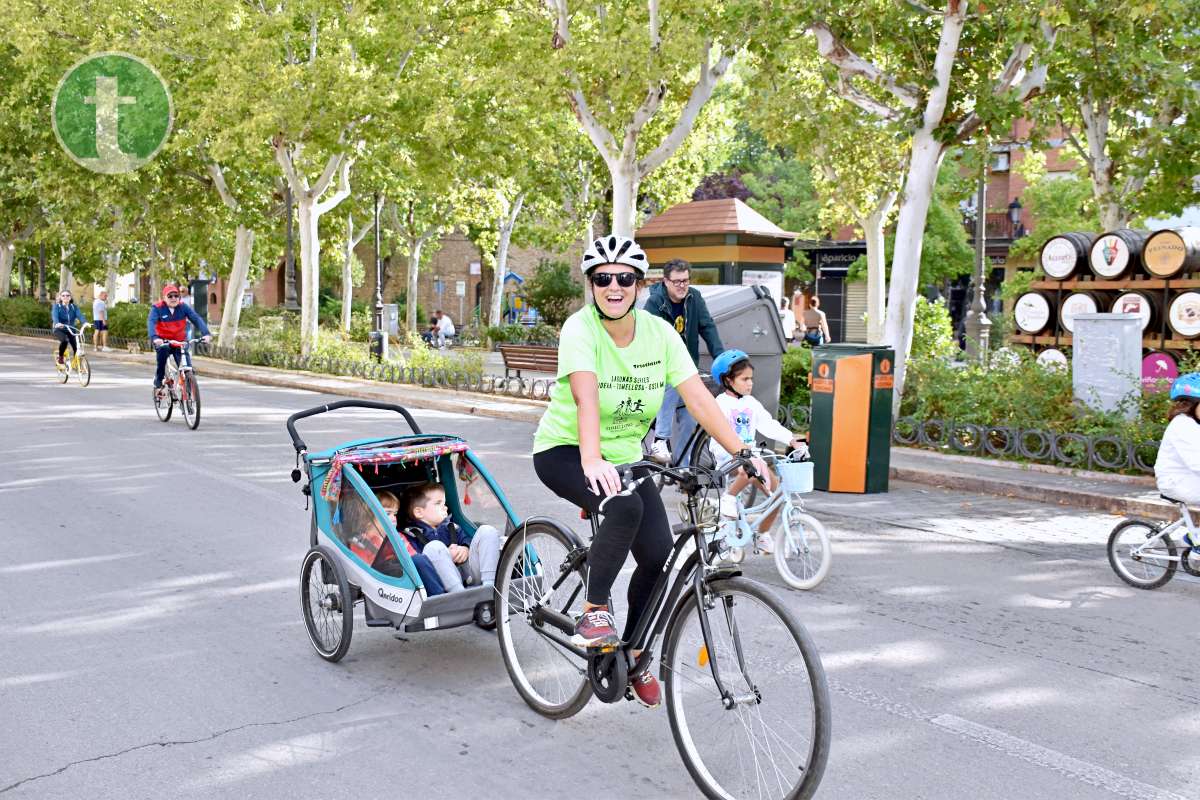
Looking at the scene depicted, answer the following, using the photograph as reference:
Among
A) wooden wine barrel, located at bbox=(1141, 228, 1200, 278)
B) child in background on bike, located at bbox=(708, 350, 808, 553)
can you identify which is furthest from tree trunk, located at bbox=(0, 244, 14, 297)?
child in background on bike, located at bbox=(708, 350, 808, 553)

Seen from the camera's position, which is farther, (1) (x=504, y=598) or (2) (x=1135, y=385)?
(2) (x=1135, y=385)

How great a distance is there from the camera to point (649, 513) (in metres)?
4.38

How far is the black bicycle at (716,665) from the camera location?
3748 mm

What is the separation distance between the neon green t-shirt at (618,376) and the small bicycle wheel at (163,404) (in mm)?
12031

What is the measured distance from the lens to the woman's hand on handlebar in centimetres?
405

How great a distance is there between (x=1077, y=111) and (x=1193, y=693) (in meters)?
14.4

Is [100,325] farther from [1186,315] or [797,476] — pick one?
[797,476]

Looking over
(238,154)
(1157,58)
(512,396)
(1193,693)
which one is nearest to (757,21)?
(1157,58)

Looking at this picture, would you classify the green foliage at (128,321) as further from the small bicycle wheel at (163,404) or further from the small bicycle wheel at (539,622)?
the small bicycle wheel at (539,622)

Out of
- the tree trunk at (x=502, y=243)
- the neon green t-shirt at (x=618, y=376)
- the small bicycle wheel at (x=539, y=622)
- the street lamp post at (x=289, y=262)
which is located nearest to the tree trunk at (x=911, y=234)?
the small bicycle wheel at (x=539, y=622)

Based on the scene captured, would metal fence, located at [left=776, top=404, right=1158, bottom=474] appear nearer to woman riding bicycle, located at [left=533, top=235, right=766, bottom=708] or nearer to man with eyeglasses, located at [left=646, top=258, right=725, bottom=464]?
man with eyeglasses, located at [left=646, top=258, right=725, bottom=464]

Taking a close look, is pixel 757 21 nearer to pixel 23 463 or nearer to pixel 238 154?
pixel 23 463

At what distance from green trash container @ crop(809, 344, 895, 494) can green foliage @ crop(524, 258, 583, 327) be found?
35951mm

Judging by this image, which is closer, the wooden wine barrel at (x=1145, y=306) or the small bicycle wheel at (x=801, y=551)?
the small bicycle wheel at (x=801, y=551)
